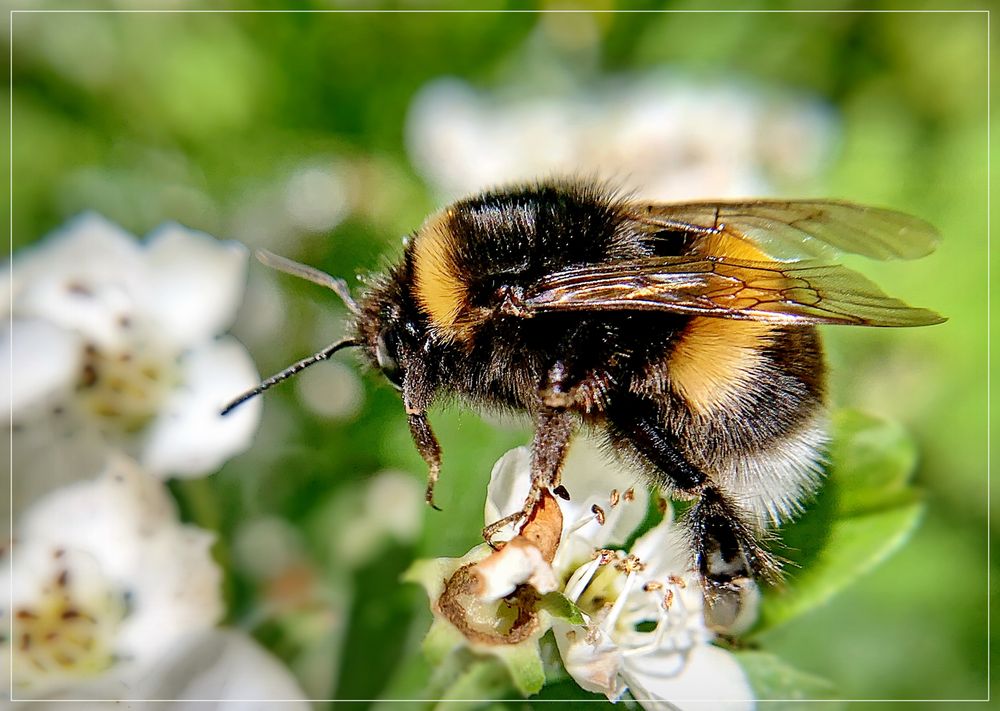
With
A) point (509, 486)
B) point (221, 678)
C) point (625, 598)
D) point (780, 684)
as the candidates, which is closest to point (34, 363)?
point (221, 678)

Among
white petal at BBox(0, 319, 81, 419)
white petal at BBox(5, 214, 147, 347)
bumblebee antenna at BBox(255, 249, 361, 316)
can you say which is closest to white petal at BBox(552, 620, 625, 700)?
bumblebee antenna at BBox(255, 249, 361, 316)

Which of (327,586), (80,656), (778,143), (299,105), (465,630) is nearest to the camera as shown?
(465,630)

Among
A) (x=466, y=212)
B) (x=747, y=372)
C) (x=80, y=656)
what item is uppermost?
(x=466, y=212)

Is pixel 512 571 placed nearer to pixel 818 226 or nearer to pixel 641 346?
pixel 641 346

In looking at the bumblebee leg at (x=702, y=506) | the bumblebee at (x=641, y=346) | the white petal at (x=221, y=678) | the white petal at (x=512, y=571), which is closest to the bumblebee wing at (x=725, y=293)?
the bumblebee at (x=641, y=346)

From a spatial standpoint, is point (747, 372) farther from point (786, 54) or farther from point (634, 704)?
point (786, 54)

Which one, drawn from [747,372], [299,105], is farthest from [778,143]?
[747,372]

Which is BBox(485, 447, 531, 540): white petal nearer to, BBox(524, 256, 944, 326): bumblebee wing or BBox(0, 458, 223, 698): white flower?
BBox(524, 256, 944, 326): bumblebee wing
